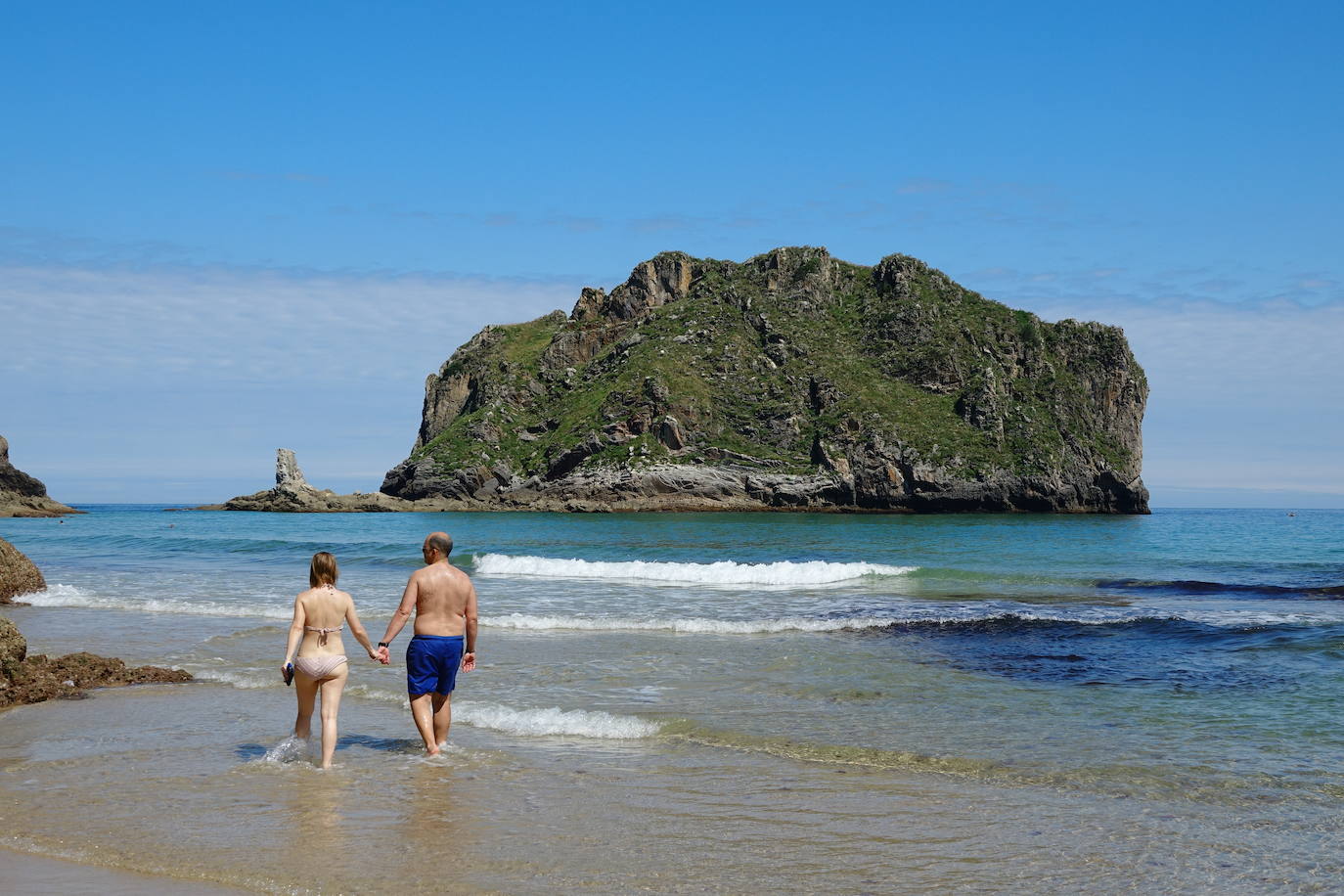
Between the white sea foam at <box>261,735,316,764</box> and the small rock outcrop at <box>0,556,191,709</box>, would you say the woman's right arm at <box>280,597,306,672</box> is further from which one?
the small rock outcrop at <box>0,556,191,709</box>

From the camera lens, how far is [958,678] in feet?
41.5

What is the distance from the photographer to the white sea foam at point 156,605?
2005cm

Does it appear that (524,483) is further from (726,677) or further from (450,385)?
(726,677)

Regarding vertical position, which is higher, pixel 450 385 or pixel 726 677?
pixel 450 385

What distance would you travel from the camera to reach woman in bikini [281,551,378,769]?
798cm

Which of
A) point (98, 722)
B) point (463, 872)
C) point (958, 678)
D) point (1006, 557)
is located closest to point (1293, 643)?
point (958, 678)

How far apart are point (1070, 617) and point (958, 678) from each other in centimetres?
757

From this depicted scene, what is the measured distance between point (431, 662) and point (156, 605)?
51.0 ft

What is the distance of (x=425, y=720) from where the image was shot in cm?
844

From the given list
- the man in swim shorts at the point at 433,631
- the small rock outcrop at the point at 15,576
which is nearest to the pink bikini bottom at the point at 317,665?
the man in swim shorts at the point at 433,631

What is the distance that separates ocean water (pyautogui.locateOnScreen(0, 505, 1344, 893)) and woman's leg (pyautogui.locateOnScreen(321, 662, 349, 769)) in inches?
7.5

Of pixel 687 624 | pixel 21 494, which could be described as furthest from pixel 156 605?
pixel 21 494

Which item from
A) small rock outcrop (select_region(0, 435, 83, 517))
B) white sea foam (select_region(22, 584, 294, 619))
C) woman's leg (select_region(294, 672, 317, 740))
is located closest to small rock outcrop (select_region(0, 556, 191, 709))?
woman's leg (select_region(294, 672, 317, 740))

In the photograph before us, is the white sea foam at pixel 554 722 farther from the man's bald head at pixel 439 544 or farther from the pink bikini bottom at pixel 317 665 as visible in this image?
the man's bald head at pixel 439 544
